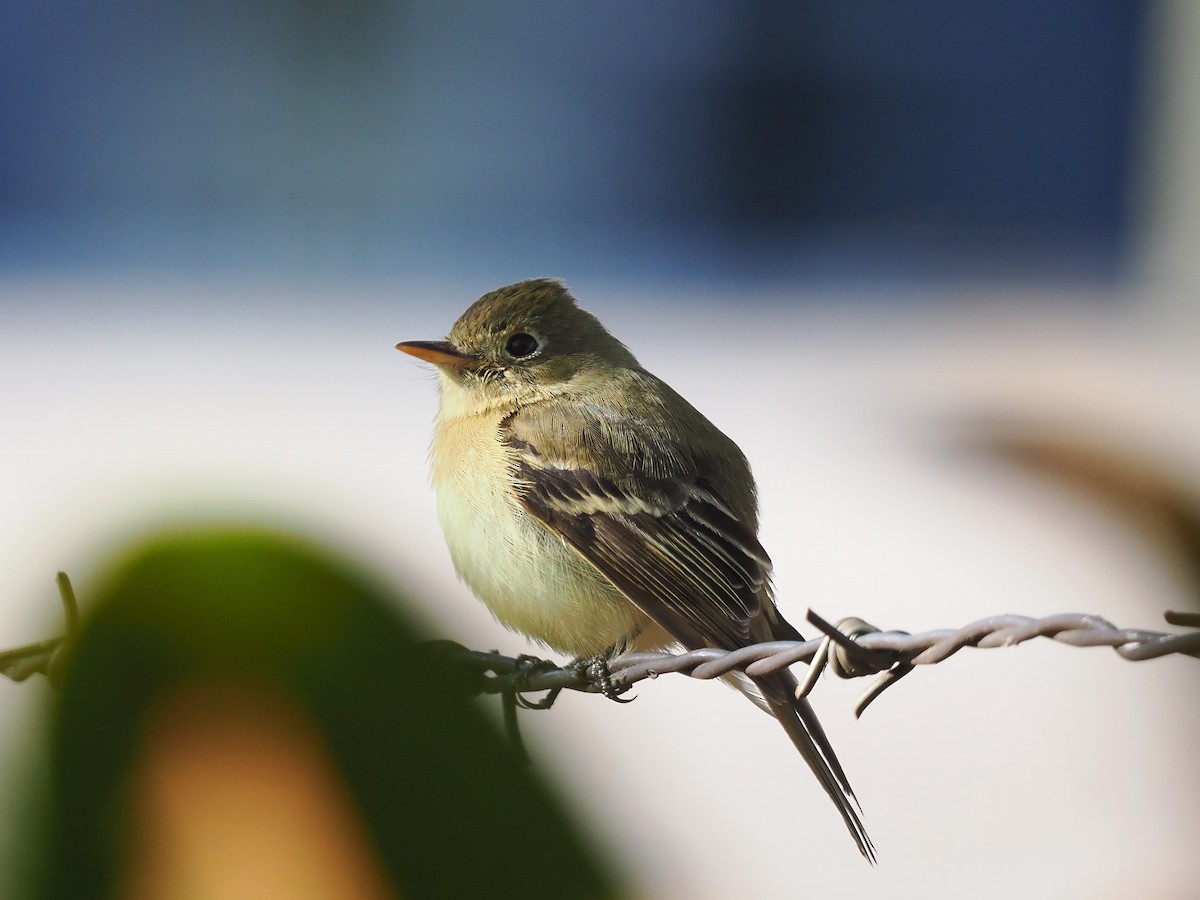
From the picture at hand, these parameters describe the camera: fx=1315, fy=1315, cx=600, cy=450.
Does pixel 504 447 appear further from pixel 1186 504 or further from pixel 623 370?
pixel 1186 504

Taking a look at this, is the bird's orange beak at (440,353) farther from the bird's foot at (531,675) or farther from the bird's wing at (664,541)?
Answer: the bird's foot at (531,675)

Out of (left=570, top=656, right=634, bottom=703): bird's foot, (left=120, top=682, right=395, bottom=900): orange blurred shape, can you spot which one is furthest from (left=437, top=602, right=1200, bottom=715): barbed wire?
(left=570, top=656, right=634, bottom=703): bird's foot

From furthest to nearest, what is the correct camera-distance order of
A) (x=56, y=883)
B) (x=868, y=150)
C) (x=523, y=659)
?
(x=868, y=150) → (x=523, y=659) → (x=56, y=883)

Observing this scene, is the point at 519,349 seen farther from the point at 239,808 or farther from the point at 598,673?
the point at 239,808

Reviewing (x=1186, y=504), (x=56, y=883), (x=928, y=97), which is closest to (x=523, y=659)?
(x=1186, y=504)

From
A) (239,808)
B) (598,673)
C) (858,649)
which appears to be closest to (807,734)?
(598,673)

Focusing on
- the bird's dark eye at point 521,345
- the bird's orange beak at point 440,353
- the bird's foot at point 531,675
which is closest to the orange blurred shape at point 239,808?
the bird's foot at point 531,675

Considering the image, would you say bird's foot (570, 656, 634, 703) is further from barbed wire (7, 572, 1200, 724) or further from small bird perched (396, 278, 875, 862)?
barbed wire (7, 572, 1200, 724)
